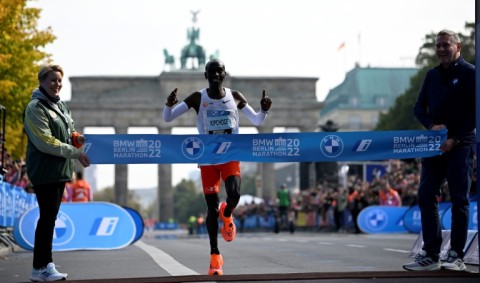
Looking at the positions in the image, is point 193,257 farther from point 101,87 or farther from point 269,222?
point 101,87

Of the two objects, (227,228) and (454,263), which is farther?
(227,228)

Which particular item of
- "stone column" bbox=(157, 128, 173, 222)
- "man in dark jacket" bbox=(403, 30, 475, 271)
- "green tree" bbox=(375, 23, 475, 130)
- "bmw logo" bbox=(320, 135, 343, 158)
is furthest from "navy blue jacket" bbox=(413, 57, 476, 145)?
"stone column" bbox=(157, 128, 173, 222)

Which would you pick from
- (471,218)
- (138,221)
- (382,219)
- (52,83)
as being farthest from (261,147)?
(382,219)

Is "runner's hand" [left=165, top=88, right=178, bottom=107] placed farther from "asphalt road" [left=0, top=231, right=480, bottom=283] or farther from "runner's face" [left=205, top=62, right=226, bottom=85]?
"asphalt road" [left=0, top=231, right=480, bottom=283]

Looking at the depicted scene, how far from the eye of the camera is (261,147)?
32.4 feet

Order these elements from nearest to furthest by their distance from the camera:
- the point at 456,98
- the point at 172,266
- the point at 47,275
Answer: the point at 47,275 < the point at 456,98 < the point at 172,266

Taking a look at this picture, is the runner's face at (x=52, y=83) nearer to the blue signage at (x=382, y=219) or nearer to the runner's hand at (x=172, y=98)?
the runner's hand at (x=172, y=98)

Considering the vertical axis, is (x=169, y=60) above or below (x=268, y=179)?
above

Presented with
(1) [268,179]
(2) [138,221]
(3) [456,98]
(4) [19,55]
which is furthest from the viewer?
(1) [268,179]

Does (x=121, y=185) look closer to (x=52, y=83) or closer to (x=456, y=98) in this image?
(x=52, y=83)

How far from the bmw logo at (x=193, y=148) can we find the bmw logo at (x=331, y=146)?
1085mm

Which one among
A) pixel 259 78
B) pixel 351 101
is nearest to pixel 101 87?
pixel 259 78

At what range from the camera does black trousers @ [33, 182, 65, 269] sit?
29.4 ft

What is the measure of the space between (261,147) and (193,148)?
2.01 ft
